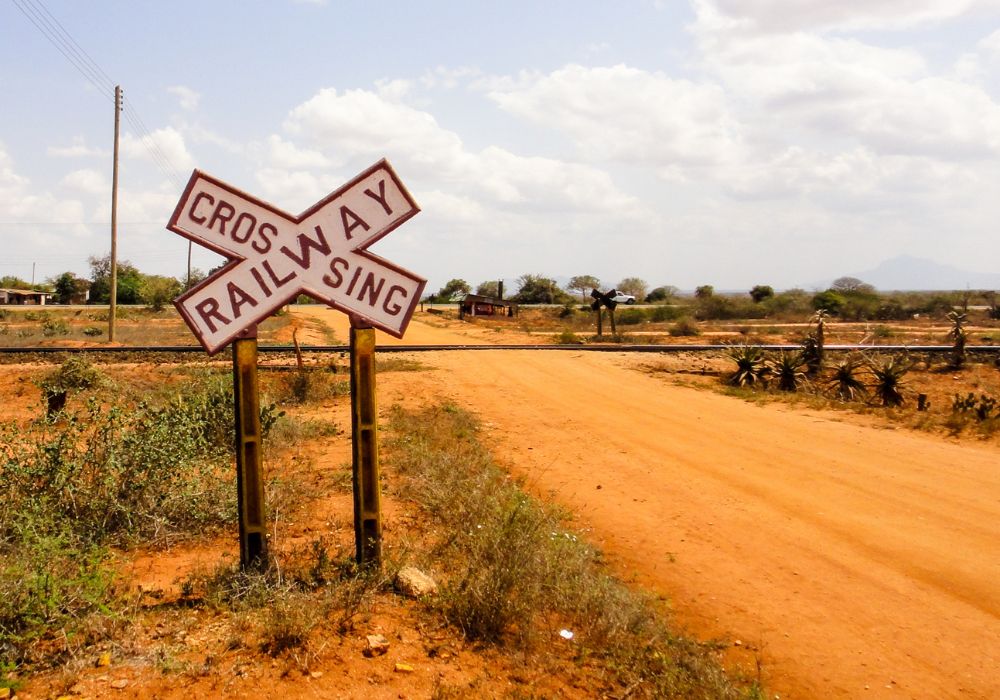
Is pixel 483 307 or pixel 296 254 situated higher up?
pixel 483 307

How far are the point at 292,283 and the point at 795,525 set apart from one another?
5.20 meters

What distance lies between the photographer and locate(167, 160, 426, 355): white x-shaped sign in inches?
179

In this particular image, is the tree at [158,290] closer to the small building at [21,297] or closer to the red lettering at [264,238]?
the small building at [21,297]

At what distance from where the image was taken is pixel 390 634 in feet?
13.4

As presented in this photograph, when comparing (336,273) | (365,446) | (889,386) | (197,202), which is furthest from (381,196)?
(889,386)

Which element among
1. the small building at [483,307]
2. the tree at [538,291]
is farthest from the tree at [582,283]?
the small building at [483,307]

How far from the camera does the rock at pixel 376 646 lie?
3.85 metres

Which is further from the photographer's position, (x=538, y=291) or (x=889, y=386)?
(x=538, y=291)

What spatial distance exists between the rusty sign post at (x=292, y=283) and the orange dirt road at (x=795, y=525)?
255 cm

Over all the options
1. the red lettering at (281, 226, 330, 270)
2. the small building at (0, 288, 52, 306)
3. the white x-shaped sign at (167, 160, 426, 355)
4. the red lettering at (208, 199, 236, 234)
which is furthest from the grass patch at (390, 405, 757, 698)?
the small building at (0, 288, 52, 306)

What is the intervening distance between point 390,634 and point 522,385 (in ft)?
38.6

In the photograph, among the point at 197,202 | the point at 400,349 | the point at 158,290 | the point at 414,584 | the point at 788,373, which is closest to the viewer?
the point at 197,202

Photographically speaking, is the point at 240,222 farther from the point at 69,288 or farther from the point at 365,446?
the point at 69,288

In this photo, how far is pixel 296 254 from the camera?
15.4 ft
